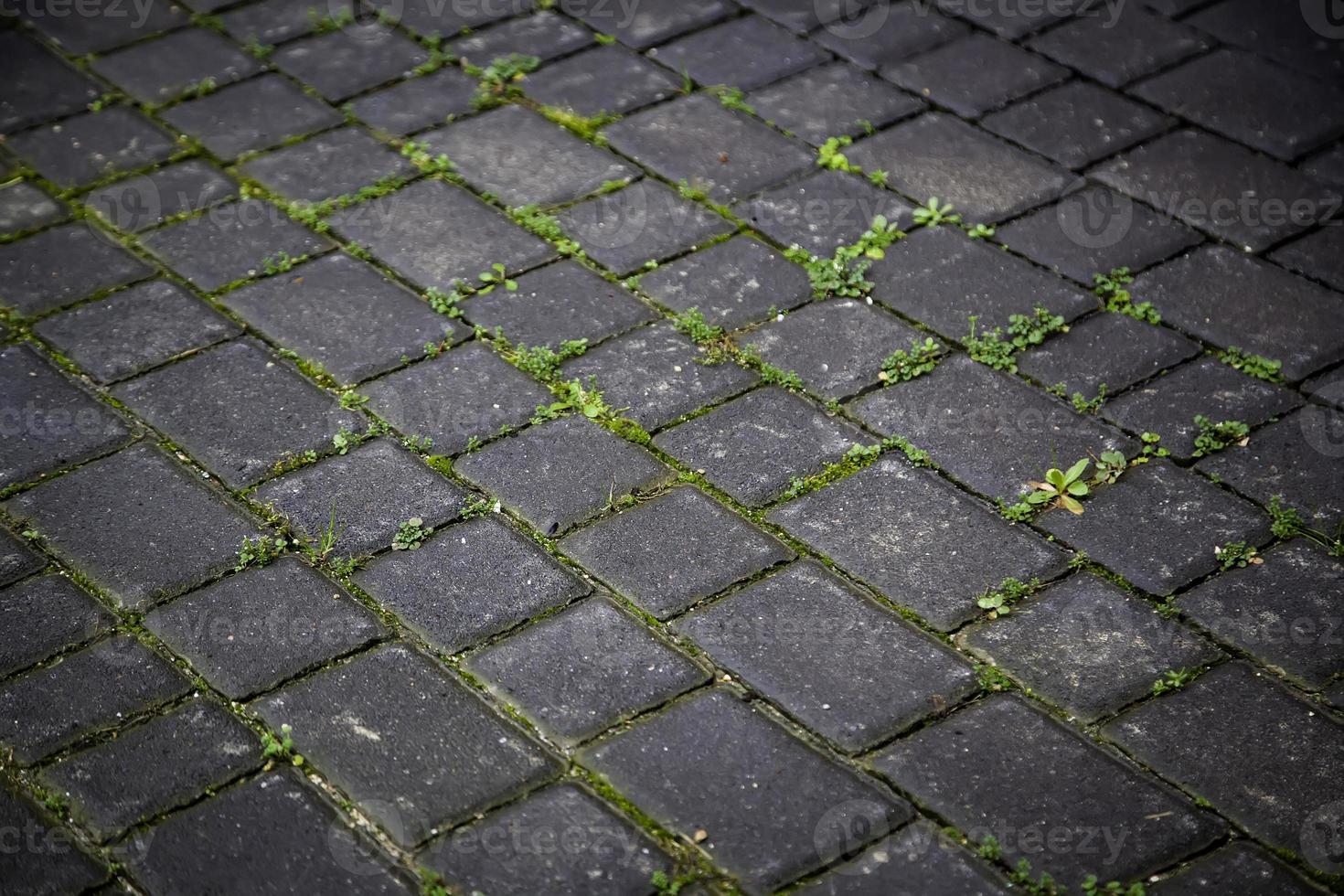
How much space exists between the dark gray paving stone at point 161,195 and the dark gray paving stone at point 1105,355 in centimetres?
253

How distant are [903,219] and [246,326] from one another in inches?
77.8

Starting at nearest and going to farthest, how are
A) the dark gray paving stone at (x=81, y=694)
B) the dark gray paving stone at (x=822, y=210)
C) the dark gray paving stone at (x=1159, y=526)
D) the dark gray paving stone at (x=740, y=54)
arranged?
the dark gray paving stone at (x=81, y=694)
the dark gray paving stone at (x=1159, y=526)
the dark gray paving stone at (x=822, y=210)
the dark gray paving stone at (x=740, y=54)

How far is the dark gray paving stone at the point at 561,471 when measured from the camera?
132 inches

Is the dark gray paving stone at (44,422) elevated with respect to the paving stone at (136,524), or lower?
elevated

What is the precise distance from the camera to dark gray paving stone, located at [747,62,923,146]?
4660 mm

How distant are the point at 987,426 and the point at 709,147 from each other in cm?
151

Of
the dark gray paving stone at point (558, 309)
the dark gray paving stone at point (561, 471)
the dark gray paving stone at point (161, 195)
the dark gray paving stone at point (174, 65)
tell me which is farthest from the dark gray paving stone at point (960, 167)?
the dark gray paving stone at point (174, 65)

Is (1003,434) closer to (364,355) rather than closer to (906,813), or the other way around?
(906,813)

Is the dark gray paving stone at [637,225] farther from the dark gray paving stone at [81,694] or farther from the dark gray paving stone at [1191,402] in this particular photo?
the dark gray paving stone at [81,694]

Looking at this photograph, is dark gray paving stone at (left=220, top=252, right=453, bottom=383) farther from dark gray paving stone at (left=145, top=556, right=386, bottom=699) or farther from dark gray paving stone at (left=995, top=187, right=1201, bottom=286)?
dark gray paving stone at (left=995, top=187, right=1201, bottom=286)

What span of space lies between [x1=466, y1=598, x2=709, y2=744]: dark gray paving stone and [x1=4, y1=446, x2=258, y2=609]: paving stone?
2.39 feet

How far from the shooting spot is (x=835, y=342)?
3.84m

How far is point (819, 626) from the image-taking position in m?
3.07

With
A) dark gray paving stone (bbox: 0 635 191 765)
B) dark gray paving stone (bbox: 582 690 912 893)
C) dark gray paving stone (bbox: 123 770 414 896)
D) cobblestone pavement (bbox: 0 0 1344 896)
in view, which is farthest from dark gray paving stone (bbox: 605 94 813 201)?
dark gray paving stone (bbox: 123 770 414 896)
